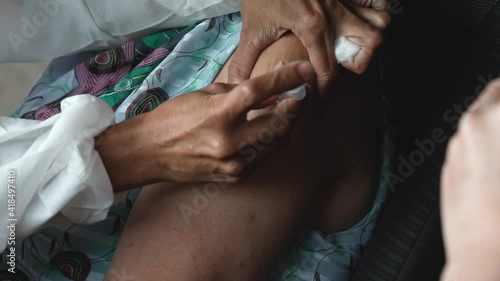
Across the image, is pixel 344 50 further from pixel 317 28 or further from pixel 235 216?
pixel 235 216

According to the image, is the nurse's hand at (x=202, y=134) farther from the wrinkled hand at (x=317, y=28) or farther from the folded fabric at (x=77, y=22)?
the folded fabric at (x=77, y=22)

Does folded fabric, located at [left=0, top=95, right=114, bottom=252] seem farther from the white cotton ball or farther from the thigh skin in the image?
the white cotton ball

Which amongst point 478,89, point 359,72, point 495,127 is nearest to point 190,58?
point 359,72

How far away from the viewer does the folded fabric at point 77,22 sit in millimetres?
792

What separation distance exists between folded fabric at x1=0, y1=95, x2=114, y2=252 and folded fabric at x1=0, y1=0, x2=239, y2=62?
0.24m

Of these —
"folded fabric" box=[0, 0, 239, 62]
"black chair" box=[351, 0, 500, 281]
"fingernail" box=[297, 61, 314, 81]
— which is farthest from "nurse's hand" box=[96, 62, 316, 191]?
"folded fabric" box=[0, 0, 239, 62]

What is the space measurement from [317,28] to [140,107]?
0.23 metres

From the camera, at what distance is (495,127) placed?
0.29 meters

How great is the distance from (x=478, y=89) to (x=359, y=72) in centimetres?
12

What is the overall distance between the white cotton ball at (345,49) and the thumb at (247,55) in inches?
2.7

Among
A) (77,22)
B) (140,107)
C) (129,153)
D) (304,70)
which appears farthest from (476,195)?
(77,22)

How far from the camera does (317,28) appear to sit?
24.2 inches

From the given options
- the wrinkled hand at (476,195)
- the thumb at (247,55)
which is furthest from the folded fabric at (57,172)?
the wrinkled hand at (476,195)

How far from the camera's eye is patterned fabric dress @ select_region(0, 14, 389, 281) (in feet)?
2.21
